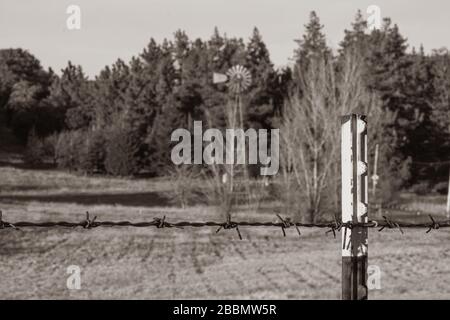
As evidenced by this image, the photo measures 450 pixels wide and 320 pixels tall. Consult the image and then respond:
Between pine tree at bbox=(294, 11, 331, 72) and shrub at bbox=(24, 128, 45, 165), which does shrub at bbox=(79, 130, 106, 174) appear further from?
pine tree at bbox=(294, 11, 331, 72)

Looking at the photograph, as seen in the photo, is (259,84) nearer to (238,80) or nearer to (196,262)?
(238,80)

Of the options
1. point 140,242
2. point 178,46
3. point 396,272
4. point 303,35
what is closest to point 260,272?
point 396,272

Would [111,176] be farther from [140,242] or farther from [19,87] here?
[140,242]

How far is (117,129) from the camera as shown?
2096 inches

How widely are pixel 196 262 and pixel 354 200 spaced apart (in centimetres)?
1741

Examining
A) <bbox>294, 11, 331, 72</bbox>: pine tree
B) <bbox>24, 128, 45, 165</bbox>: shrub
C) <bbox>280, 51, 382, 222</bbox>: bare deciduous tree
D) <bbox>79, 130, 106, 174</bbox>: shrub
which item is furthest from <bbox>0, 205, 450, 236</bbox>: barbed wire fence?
<bbox>294, 11, 331, 72</bbox>: pine tree

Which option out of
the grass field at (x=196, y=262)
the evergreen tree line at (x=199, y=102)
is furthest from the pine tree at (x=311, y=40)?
the grass field at (x=196, y=262)

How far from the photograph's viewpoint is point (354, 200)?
2.62 meters

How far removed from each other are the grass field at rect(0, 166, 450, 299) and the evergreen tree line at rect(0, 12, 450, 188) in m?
16.8

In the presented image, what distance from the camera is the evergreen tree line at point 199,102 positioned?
50.7m

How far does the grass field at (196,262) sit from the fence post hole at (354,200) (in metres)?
10.5

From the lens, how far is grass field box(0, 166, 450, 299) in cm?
1426

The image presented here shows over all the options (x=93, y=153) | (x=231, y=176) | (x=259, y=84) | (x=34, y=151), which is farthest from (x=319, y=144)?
(x=34, y=151)
